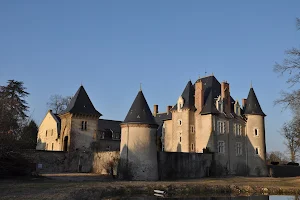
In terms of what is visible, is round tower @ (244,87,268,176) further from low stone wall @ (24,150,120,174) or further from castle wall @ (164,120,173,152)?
low stone wall @ (24,150,120,174)

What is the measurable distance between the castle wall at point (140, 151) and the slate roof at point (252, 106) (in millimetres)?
16788

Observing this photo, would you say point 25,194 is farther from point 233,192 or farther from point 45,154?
point 45,154

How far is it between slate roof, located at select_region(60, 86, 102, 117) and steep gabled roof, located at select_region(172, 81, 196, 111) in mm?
9610

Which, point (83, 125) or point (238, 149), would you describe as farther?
point (238, 149)

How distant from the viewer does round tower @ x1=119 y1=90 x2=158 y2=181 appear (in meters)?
26.5

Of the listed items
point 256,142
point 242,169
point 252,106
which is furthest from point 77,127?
point 256,142

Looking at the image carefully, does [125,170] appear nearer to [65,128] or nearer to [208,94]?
[65,128]

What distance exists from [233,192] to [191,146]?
14.6m

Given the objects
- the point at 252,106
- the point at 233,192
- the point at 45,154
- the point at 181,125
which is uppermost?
the point at 252,106

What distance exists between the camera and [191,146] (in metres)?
37.2

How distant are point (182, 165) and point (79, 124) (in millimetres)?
12509

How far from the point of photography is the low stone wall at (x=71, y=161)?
31077 millimetres

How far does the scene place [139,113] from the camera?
2725 cm

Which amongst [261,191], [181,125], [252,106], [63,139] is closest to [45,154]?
[63,139]
